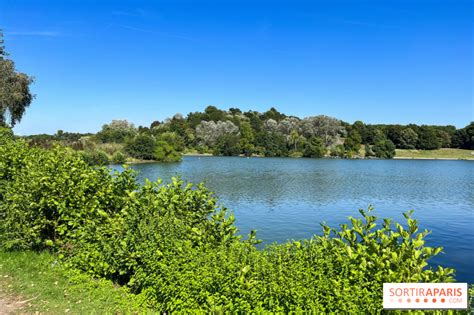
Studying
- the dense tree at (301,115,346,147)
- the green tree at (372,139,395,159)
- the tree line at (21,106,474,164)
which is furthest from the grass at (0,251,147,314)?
the dense tree at (301,115,346,147)

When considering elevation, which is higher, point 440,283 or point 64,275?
point 440,283

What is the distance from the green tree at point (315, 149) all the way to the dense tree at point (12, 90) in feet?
321

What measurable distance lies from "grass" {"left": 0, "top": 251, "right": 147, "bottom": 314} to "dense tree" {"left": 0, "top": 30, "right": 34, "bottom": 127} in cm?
3733

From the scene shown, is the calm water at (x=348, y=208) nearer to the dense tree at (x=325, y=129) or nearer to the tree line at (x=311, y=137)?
the tree line at (x=311, y=137)

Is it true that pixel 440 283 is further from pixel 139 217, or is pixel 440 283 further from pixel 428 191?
pixel 428 191

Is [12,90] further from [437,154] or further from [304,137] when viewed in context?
[437,154]

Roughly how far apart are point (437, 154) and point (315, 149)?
48.0m

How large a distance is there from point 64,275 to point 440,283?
7.08 metres

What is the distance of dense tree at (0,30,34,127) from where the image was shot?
4041 centimetres

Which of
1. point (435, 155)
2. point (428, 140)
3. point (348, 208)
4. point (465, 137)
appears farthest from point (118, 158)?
point (465, 137)

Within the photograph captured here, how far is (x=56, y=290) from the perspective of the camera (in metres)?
6.96

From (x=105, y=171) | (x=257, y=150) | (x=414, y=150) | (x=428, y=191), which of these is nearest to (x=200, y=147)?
(x=257, y=150)

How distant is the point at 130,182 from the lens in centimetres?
920

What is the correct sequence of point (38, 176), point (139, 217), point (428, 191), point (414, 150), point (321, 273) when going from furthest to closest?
1. point (414, 150)
2. point (428, 191)
3. point (38, 176)
4. point (139, 217)
5. point (321, 273)
